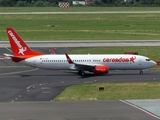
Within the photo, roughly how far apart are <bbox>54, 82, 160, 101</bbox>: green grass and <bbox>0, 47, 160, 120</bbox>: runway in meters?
1.66

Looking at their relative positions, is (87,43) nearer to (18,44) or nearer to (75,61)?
(75,61)

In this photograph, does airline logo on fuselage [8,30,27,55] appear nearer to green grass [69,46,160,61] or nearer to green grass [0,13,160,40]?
green grass [69,46,160,61]

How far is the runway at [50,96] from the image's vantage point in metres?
29.7

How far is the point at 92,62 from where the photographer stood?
56250 millimetres

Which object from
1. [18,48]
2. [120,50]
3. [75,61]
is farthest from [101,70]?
[120,50]

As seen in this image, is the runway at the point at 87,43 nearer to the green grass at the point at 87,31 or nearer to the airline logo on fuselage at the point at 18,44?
the green grass at the point at 87,31

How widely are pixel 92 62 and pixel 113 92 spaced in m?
14.5

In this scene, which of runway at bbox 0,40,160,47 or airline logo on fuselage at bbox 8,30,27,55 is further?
runway at bbox 0,40,160,47

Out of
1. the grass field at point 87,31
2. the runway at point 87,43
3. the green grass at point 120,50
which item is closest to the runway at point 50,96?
the green grass at point 120,50

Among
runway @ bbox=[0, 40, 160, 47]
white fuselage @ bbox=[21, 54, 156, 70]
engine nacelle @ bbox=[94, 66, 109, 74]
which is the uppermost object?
white fuselage @ bbox=[21, 54, 156, 70]

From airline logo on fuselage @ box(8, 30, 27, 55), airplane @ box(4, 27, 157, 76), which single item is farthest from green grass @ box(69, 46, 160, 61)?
A: airline logo on fuselage @ box(8, 30, 27, 55)

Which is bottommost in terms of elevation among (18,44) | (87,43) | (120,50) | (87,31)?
(87,31)

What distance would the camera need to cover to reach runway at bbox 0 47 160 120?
2967 centimetres

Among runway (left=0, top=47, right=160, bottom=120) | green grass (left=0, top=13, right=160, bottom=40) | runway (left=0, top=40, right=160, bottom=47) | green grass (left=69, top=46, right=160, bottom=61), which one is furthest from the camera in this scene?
green grass (left=0, top=13, right=160, bottom=40)
